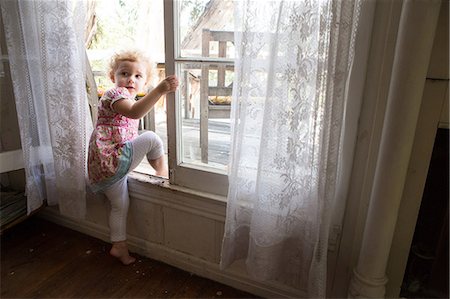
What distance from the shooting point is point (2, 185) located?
1890 millimetres

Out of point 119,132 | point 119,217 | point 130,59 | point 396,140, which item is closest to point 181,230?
point 119,217

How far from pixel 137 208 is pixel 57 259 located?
49cm

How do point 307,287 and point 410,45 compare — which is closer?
point 410,45

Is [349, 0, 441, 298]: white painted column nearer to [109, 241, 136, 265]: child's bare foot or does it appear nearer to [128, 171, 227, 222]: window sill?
[128, 171, 227, 222]: window sill

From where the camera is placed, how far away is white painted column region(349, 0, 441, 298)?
2.59 ft

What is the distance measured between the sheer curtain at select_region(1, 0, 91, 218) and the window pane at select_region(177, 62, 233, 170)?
18.5 inches

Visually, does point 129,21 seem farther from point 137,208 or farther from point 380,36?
point 380,36

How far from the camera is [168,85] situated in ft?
3.95

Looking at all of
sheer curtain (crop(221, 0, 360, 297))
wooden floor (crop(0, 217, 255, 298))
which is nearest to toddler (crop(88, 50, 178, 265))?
wooden floor (crop(0, 217, 255, 298))

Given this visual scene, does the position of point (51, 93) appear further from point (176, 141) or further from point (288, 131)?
point (288, 131)

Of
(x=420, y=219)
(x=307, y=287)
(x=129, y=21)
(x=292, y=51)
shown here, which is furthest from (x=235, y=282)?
(x=129, y=21)

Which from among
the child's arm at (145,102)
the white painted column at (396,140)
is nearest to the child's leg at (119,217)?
the child's arm at (145,102)

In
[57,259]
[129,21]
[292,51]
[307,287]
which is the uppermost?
[129,21]

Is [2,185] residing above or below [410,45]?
below
